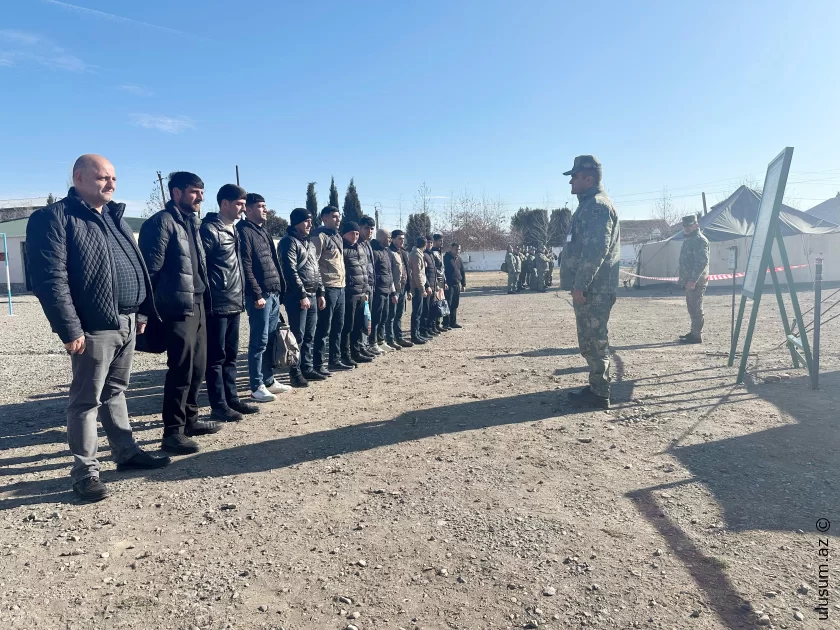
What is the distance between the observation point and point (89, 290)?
324cm

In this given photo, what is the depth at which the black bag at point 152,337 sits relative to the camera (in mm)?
4023

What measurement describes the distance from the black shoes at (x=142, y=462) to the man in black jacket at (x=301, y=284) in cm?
245

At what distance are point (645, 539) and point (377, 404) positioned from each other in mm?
3127

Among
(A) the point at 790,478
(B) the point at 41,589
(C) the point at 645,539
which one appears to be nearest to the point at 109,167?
(B) the point at 41,589

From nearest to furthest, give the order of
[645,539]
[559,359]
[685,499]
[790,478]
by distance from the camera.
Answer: [645,539] < [685,499] < [790,478] < [559,359]

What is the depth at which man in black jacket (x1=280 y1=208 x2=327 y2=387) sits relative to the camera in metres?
6.06

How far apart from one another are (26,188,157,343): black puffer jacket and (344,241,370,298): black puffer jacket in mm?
4058

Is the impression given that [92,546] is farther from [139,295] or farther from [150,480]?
[139,295]

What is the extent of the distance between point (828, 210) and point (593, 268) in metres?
26.0

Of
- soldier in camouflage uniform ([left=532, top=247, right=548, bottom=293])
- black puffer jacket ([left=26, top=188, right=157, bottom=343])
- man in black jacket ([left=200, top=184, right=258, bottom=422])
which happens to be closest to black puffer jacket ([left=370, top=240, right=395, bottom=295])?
man in black jacket ([left=200, top=184, right=258, bottom=422])

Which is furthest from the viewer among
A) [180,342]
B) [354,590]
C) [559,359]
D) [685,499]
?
[559,359]

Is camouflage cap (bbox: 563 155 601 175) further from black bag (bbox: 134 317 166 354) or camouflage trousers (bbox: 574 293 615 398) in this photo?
black bag (bbox: 134 317 166 354)

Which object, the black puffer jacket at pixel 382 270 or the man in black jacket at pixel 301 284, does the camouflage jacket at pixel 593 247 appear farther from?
the black puffer jacket at pixel 382 270

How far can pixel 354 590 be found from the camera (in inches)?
94.9
